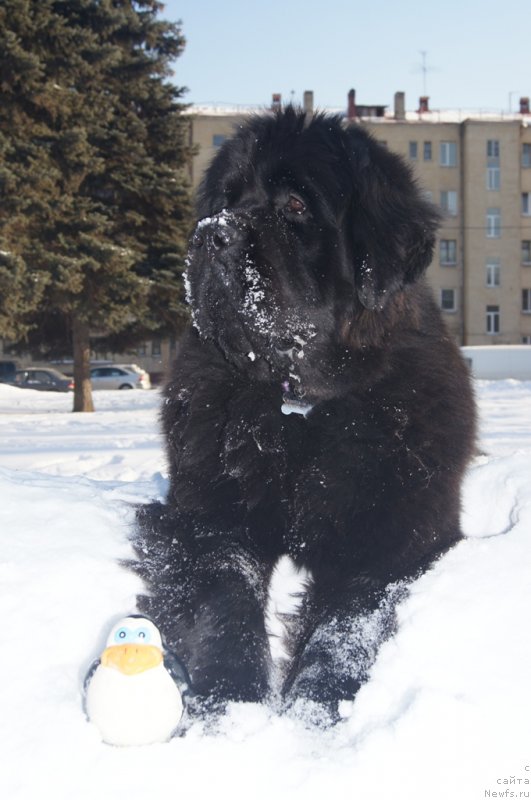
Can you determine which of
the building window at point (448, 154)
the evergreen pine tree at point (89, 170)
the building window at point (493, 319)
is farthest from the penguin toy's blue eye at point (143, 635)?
the building window at point (448, 154)

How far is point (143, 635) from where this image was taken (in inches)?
67.7

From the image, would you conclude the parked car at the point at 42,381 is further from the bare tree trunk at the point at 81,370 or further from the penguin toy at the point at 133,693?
the penguin toy at the point at 133,693

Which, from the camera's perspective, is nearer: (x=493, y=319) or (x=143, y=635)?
(x=143, y=635)

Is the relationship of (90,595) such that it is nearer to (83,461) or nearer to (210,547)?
(210,547)

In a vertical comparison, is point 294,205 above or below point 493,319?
below

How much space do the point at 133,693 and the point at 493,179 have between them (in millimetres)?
48018

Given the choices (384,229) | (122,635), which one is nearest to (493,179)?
(384,229)

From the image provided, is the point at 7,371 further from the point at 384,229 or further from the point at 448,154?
the point at 384,229

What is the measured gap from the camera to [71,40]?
1502cm

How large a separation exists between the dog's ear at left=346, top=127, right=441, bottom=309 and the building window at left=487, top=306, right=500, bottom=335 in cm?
4398

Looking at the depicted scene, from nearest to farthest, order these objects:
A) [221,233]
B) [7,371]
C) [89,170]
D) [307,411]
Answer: [221,233], [307,411], [89,170], [7,371]

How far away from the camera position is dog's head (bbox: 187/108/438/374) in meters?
2.66

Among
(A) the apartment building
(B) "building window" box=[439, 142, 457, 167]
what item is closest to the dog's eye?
(A) the apartment building

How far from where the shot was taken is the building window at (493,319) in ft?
147
